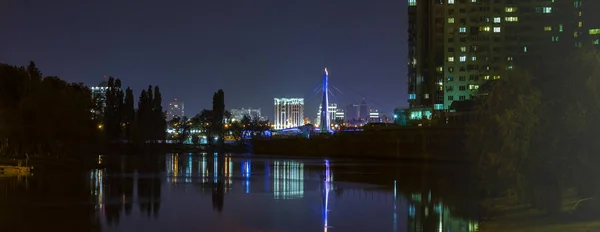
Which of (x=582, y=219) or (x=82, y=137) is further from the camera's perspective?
(x=82, y=137)

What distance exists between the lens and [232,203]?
48.8 m

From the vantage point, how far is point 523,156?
35.5 meters

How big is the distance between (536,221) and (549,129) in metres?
4.55

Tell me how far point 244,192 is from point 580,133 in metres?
30.7

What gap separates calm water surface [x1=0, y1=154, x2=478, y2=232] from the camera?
37438 mm

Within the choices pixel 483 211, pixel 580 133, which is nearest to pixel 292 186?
pixel 483 211

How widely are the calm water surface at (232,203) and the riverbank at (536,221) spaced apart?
4.75 feet

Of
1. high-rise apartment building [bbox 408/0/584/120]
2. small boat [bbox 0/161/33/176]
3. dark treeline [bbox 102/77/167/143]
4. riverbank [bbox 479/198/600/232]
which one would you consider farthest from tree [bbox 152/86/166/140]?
riverbank [bbox 479/198/600/232]

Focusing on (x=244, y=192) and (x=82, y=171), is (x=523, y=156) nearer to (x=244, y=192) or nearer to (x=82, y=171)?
(x=244, y=192)

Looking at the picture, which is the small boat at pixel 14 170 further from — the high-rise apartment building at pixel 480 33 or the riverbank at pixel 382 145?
the high-rise apartment building at pixel 480 33

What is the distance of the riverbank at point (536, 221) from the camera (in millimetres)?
31719

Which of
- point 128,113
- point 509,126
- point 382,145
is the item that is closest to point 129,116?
point 128,113

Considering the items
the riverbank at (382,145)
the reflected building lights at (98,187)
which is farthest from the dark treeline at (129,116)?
the reflected building lights at (98,187)

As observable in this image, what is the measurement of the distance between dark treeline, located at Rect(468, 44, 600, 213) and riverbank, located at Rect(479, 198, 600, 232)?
0.78m
